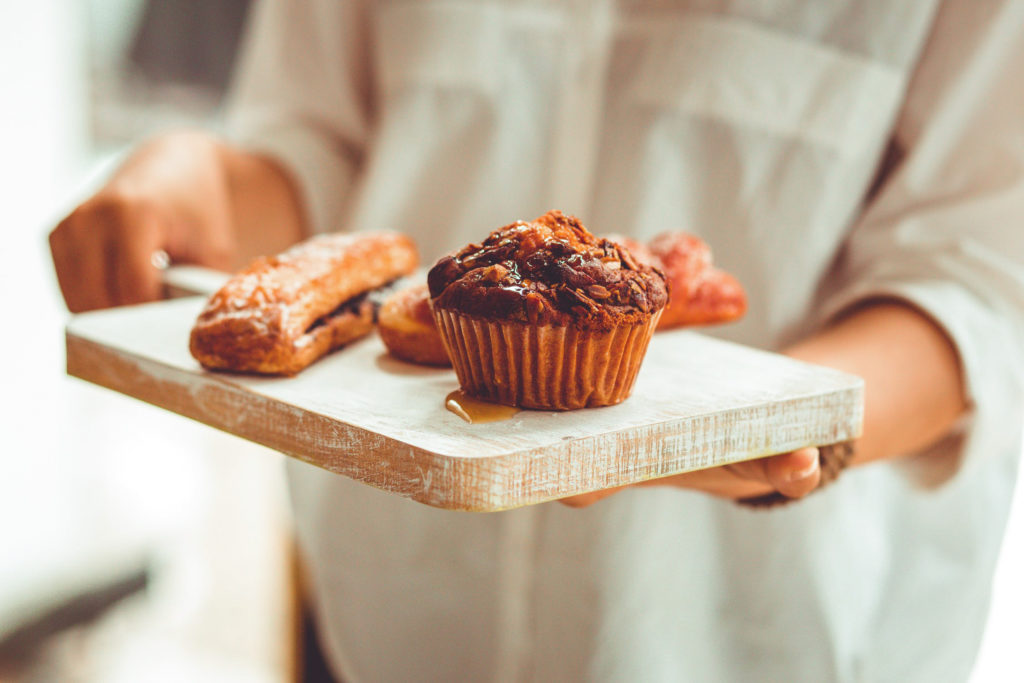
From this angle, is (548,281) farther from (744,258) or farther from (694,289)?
(744,258)

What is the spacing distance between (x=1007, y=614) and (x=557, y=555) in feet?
2.01

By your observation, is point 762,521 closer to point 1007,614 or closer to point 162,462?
point 1007,614

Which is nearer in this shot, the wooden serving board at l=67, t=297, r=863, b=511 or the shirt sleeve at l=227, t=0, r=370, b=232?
the wooden serving board at l=67, t=297, r=863, b=511

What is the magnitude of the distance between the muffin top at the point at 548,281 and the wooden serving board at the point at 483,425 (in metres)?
0.07

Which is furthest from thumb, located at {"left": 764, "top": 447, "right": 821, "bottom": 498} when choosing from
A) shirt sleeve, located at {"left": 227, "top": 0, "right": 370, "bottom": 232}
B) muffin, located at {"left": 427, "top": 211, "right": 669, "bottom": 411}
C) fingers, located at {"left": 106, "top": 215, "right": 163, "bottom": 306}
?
shirt sleeve, located at {"left": 227, "top": 0, "right": 370, "bottom": 232}

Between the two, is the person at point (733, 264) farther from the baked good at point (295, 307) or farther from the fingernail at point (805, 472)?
the baked good at point (295, 307)

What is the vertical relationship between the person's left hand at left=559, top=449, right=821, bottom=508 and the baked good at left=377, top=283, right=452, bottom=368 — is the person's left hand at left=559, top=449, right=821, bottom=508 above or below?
below

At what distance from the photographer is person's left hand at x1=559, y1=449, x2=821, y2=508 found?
0.63 metres

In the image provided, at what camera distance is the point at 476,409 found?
1.93 feet

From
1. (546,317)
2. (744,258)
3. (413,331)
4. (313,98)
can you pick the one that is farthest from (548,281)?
(313,98)

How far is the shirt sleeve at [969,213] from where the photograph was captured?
Result: 0.92m

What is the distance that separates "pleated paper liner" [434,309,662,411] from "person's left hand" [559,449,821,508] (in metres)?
0.07

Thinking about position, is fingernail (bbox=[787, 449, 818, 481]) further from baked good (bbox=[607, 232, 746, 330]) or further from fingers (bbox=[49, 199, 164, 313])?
fingers (bbox=[49, 199, 164, 313])

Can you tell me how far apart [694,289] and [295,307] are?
343 millimetres
